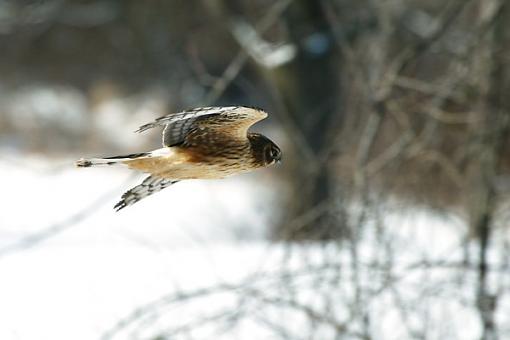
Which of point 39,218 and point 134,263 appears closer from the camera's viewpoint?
point 134,263

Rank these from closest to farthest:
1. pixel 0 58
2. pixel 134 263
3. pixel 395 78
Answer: pixel 395 78 → pixel 134 263 → pixel 0 58

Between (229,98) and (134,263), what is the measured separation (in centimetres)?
631

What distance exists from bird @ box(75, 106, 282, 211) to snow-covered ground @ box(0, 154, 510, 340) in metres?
0.68

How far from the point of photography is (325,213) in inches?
212

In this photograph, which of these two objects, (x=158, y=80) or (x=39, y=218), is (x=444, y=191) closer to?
(x=39, y=218)

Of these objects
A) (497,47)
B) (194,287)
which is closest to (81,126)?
(194,287)

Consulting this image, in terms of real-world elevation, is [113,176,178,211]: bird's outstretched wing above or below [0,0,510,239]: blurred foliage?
below

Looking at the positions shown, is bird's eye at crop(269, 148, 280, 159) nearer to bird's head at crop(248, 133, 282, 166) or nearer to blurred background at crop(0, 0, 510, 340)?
bird's head at crop(248, 133, 282, 166)

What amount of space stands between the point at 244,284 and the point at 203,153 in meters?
2.14

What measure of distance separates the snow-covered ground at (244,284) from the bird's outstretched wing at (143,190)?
0.68m

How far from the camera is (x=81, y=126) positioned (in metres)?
12.9

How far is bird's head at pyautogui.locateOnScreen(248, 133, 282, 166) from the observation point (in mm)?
2535

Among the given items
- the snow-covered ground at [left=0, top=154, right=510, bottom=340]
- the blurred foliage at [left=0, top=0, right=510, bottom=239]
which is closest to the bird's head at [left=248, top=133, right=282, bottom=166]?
the snow-covered ground at [left=0, top=154, right=510, bottom=340]

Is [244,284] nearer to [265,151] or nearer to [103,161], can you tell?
[265,151]
